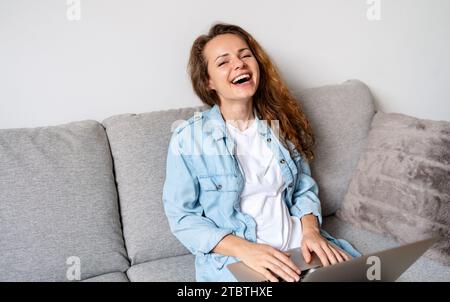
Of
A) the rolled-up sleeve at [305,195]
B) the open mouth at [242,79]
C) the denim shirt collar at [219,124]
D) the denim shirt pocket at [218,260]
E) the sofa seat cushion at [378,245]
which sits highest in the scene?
the open mouth at [242,79]

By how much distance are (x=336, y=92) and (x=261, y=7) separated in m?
0.44

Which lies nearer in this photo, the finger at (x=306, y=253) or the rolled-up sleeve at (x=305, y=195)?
the finger at (x=306, y=253)

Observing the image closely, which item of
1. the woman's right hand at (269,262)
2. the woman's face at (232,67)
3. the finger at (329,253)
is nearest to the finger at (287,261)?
the woman's right hand at (269,262)

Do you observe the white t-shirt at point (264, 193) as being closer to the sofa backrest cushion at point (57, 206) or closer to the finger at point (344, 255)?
the finger at point (344, 255)

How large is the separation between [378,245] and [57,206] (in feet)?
3.46

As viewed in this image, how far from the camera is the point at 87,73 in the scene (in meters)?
1.56

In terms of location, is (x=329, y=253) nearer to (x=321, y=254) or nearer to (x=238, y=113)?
(x=321, y=254)

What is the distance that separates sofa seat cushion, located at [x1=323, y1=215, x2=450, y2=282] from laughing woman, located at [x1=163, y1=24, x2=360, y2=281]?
12 cm

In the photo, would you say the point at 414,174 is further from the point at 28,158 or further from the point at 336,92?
the point at 28,158

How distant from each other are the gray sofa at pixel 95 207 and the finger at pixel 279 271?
0.32m

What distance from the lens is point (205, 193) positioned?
136 cm

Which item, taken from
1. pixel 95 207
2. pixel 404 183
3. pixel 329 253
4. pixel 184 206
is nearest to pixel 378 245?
pixel 404 183

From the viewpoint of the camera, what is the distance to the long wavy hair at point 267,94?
1.49m
